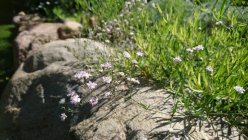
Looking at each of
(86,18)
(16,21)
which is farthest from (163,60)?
(16,21)

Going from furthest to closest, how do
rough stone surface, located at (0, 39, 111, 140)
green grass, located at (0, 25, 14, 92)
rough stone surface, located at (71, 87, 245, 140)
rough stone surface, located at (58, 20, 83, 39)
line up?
green grass, located at (0, 25, 14, 92)
rough stone surface, located at (58, 20, 83, 39)
rough stone surface, located at (0, 39, 111, 140)
rough stone surface, located at (71, 87, 245, 140)

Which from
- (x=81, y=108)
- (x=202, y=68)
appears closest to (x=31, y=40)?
(x=81, y=108)

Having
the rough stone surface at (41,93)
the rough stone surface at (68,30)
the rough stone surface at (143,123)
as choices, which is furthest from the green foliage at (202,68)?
the rough stone surface at (68,30)

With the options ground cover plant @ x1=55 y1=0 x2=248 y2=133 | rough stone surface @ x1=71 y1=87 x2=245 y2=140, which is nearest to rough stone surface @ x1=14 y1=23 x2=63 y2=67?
ground cover plant @ x1=55 y1=0 x2=248 y2=133

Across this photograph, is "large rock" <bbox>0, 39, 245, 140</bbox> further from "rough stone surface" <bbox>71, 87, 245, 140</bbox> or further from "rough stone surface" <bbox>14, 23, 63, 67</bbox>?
"rough stone surface" <bbox>14, 23, 63, 67</bbox>

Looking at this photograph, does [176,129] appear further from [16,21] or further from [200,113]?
[16,21]

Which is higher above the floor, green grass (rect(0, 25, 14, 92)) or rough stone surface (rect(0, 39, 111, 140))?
green grass (rect(0, 25, 14, 92))
